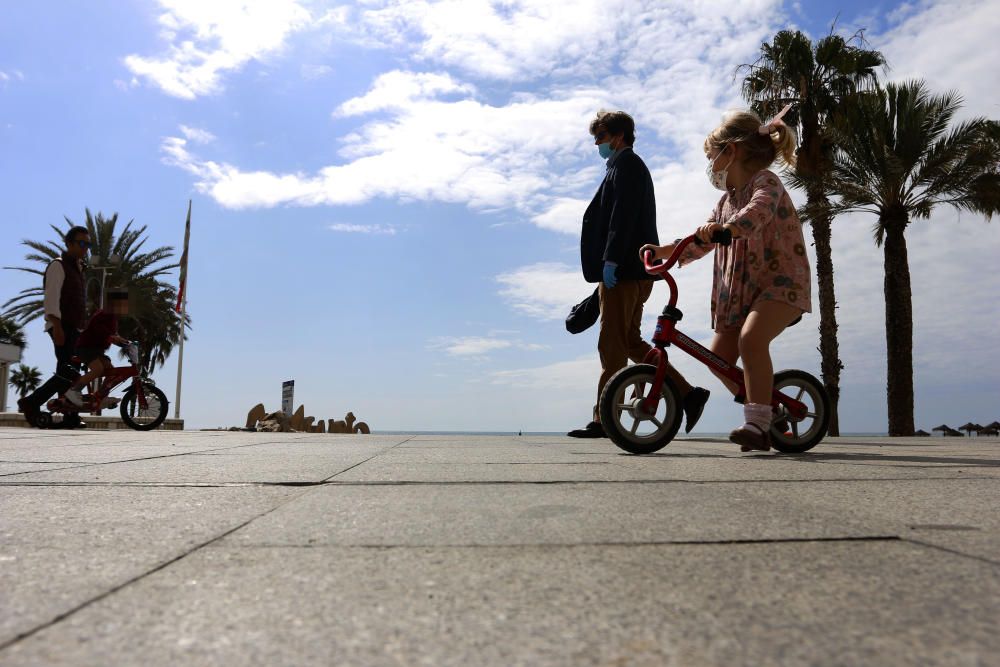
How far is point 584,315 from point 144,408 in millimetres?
6797

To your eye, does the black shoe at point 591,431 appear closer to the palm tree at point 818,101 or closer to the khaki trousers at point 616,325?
the khaki trousers at point 616,325

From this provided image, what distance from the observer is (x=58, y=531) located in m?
1.69

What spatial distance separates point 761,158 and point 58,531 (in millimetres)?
3957

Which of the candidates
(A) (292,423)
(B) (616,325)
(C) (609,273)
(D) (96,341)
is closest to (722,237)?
(C) (609,273)

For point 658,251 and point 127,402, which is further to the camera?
point 127,402

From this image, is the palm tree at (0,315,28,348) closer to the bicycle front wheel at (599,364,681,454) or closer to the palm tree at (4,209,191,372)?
the palm tree at (4,209,191,372)

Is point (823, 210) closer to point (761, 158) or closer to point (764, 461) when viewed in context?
point (761, 158)

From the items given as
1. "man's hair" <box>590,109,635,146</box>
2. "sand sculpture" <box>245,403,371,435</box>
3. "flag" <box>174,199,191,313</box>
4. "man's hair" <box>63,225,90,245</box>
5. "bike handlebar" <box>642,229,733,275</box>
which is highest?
"flag" <box>174,199,191,313</box>

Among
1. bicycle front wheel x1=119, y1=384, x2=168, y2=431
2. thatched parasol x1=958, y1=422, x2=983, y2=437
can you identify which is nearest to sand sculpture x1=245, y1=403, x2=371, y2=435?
bicycle front wheel x1=119, y1=384, x2=168, y2=431

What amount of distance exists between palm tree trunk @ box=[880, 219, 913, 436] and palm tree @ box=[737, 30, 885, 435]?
1375mm

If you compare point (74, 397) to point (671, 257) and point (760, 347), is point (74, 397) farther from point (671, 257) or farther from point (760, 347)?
point (760, 347)

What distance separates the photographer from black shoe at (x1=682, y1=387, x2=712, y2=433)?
455 cm

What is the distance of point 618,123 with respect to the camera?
19.4 ft

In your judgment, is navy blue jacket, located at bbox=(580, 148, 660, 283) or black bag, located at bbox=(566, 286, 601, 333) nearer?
navy blue jacket, located at bbox=(580, 148, 660, 283)
